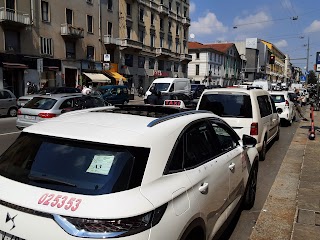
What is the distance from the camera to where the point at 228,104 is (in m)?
7.72

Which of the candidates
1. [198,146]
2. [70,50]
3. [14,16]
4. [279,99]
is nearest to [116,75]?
[70,50]

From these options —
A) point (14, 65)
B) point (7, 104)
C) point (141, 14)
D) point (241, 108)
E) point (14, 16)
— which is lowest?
point (7, 104)

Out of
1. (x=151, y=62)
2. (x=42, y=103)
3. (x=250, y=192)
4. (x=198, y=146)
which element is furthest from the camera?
(x=151, y=62)

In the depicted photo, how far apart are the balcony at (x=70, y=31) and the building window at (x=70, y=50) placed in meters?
0.85

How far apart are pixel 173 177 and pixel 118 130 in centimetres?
56

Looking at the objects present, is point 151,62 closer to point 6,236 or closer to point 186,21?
point 186,21

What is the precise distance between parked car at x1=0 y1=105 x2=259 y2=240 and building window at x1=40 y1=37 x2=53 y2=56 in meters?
28.5

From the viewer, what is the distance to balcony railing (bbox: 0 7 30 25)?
24875 millimetres

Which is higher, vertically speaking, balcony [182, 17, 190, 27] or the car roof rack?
balcony [182, 17, 190, 27]

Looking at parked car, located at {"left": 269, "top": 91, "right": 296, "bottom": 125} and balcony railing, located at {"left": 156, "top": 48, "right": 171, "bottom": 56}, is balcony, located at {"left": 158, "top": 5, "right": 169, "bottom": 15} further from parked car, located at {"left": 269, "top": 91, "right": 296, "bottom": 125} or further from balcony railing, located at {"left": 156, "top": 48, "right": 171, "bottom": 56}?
parked car, located at {"left": 269, "top": 91, "right": 296, "bottom": 125}

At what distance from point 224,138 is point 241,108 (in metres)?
3.82

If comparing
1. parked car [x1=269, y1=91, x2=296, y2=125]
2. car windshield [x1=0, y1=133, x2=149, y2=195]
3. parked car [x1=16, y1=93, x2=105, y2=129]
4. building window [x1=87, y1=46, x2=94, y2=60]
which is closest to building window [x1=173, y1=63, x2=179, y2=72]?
building window [x1=87, y1=46, x2=94, y2=60]

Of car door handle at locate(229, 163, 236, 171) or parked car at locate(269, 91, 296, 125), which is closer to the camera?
car door handle at locate(229, 163, 236, 171)

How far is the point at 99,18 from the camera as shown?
3675cm
